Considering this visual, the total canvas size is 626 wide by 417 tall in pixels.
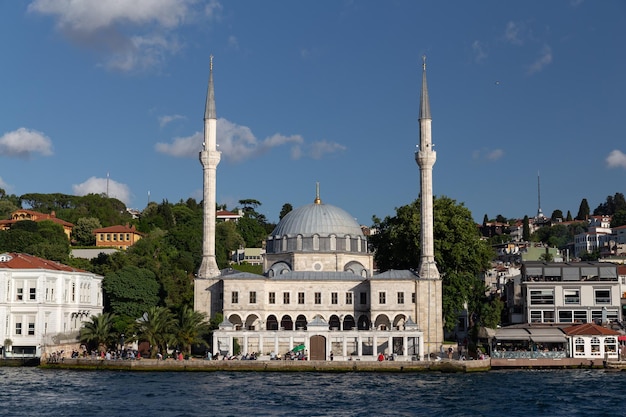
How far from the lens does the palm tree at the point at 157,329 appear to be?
46.4 meters

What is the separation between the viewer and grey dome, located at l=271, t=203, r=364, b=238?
183 ft

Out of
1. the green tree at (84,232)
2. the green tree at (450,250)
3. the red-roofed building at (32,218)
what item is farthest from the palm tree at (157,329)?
the green tree at (84,232)

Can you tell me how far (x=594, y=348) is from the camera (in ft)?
152

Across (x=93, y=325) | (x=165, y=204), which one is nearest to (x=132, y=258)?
(x=93, y=325)

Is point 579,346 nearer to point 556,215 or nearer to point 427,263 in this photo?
point 427,263

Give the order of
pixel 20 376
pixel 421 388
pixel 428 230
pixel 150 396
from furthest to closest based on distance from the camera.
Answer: pixel 428 230
pixel 20 376
pixel 421 388
pixel 150 396

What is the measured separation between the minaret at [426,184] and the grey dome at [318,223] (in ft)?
20.3

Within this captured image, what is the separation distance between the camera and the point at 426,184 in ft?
172

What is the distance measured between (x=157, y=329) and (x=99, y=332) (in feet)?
13.7

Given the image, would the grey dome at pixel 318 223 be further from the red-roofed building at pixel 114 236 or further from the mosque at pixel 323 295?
the red-roofed building at pixel 114 236

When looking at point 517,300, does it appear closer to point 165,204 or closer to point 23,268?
point 23,268

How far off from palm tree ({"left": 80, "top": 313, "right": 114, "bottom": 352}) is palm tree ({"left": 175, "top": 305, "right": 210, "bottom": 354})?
423cm

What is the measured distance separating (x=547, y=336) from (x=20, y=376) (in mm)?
26588

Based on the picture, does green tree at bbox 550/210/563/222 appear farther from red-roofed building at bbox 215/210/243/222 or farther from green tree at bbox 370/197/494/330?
green tree at bbox 370/197/494/330
